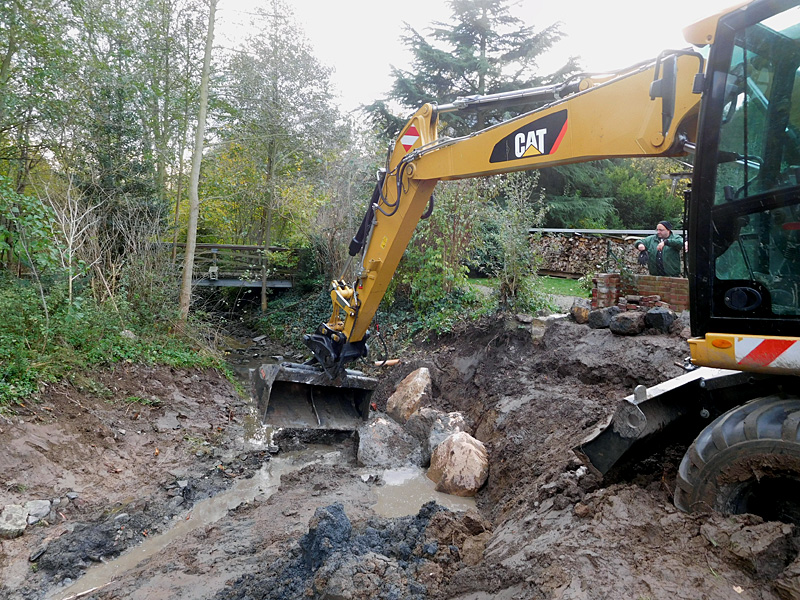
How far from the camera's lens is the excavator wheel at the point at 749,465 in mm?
2479

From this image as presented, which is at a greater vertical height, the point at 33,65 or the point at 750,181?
the point at 33,65

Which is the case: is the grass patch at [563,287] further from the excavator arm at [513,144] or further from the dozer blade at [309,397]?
the excavator arm at [513,144]

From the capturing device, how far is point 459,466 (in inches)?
213

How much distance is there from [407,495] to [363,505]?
19.8 inches

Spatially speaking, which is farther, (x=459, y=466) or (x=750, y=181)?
(x=459, y=466)

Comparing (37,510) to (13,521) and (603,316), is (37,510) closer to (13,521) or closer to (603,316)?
(13,521)

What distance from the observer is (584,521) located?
3211 mm

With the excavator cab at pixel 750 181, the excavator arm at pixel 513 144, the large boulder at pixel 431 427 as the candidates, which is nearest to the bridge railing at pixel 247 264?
the large boulder at pixel 431 427

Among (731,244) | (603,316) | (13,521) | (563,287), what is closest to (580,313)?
(603,316)

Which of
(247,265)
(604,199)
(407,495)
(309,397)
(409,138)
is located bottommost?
(407,495)

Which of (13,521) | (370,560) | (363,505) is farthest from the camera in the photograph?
(363,505)

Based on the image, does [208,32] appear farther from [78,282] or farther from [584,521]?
[584,521]

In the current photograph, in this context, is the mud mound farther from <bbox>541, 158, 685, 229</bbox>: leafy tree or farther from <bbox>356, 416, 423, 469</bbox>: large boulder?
<bbox>541, 158, 685, 229</bbox>: leafy tree

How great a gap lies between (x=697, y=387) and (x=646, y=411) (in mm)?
395
